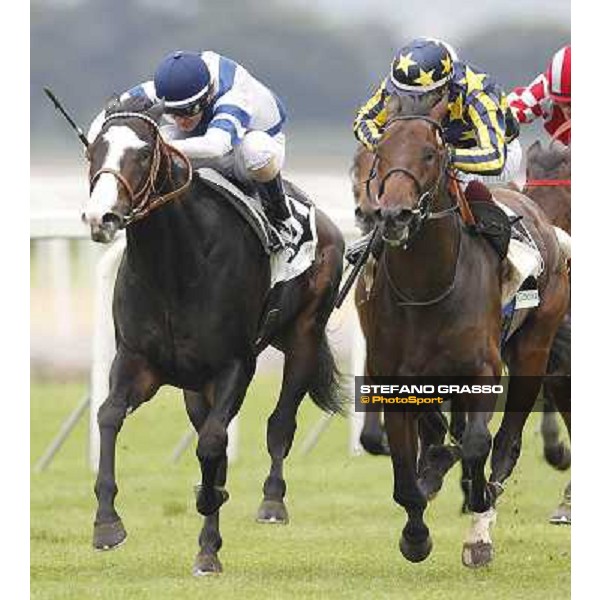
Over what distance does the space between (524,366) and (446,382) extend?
120 cm

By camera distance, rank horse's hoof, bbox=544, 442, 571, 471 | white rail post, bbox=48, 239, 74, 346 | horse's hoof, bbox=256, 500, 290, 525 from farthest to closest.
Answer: white rail post, bbox=48, 239, 74, 346
horse's hoof, bbox=544, 442, 571, 471
horse's hoof, bbox=256, 500, 290, 525

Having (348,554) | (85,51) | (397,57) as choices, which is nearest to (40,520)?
(348,554)

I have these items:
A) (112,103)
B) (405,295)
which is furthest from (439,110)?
(112,103)

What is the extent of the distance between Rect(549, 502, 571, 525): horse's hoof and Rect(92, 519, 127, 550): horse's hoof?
2.53 meters

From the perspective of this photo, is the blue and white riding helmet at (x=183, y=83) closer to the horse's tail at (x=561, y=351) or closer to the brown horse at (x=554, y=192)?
the horse's tail at (x=561, y=351)

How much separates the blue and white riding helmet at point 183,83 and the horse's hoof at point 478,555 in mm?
1845

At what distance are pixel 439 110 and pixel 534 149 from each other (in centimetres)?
239

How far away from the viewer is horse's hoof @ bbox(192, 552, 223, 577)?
7.25 m

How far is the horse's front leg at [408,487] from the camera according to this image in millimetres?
7121

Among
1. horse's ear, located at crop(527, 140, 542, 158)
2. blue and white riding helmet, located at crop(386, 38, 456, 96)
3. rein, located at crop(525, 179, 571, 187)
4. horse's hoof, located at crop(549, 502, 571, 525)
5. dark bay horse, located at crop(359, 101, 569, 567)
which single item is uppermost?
blue and white riding helmet, located at crop(386, 38, 456, 96)

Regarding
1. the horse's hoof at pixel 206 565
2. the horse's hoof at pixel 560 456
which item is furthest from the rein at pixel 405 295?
the horse's hoof at pixel 560 456

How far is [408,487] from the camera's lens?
23.4 feet

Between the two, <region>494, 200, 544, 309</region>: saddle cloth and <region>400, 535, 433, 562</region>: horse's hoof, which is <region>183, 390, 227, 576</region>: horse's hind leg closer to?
<region>400, 535, 433, 562</region>: horse's hoof

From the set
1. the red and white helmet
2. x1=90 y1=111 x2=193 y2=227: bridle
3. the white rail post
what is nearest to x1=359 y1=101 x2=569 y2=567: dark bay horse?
x1=90 y1=111 x2=193 y2=227: bridle
